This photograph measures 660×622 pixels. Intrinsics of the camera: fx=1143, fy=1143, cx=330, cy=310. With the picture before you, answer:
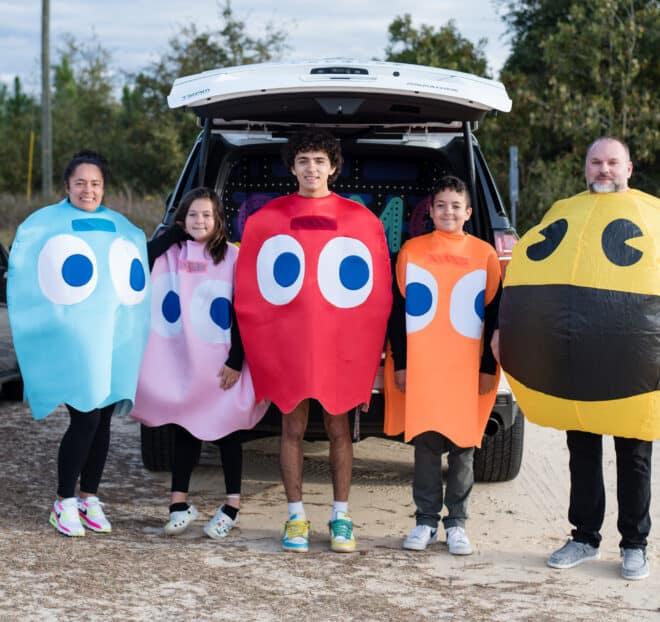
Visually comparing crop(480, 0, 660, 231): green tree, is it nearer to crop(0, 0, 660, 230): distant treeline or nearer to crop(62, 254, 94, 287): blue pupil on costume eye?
crop(0, 0, 660, 230): distant treeline

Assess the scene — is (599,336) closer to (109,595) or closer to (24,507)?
(109,595)

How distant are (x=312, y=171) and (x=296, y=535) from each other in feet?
5.16

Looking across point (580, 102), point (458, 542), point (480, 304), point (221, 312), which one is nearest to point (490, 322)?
point (480, 304)

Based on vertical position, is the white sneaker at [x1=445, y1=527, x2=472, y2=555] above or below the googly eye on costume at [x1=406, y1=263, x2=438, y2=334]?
below

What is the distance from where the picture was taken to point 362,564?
15.5ft

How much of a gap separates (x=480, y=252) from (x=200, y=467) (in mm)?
2402

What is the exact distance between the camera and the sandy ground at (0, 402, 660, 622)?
4156 mm

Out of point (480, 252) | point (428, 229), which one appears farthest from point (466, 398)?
point (428, 229)

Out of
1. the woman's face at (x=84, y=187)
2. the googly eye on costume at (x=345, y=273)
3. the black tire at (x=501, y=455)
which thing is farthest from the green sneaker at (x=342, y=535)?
the woman's face at (x=84, y=187)

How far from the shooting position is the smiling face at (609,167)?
15.1ft

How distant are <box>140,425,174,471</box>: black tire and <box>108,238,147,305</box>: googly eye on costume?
1.12 meters

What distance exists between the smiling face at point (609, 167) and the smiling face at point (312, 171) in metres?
1.14

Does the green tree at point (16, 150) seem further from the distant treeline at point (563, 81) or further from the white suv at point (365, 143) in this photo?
the white suv at point (365, 143)

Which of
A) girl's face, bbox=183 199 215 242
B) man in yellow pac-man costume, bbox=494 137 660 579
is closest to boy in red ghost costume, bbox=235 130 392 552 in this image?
girl's face, bbox=183 199 215 242
